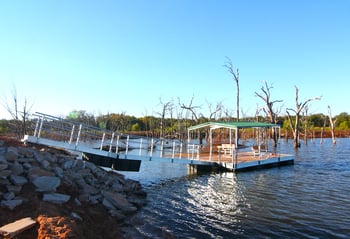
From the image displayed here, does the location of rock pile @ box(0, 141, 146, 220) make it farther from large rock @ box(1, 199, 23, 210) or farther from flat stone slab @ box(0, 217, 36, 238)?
flat stone slab @ box(0, 217, 36, 238)

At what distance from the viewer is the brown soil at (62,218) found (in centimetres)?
486

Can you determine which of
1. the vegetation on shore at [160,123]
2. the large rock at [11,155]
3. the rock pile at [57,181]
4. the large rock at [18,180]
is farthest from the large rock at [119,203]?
the vegetation on shore at [160,123]

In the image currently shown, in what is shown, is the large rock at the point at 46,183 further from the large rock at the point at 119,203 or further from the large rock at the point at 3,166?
the large rock at the point at 119,203

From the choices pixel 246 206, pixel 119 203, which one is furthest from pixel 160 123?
pixel 119 203

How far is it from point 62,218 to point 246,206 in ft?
20.1

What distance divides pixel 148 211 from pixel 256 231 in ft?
11.2

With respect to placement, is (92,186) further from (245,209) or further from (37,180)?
(245,209)

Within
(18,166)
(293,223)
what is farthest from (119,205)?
(293,223)

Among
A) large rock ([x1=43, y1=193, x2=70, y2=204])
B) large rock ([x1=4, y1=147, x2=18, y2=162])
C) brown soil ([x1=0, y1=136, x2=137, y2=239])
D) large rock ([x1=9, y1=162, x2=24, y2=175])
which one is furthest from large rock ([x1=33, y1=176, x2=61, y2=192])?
large rock ([x1=4, y1=147, x2=18, y2=162])

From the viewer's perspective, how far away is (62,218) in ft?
17.5

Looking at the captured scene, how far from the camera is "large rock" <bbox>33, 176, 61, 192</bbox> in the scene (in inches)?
265

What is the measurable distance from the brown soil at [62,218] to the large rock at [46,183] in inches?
5.3

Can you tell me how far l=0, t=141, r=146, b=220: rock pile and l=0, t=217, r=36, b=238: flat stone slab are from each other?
78cm

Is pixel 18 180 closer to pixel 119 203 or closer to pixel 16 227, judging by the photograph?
pixel 16 227
